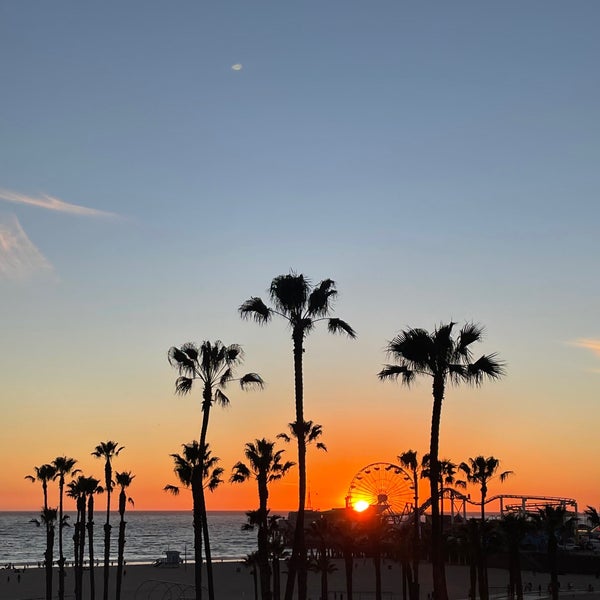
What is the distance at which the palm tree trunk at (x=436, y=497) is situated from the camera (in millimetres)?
31859

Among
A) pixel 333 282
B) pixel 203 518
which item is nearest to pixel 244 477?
pixel 203 518

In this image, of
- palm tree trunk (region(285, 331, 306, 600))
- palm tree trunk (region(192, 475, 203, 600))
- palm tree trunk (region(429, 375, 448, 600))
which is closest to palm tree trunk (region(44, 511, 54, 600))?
palm tree trunk (region(192, 475, 203, 600))

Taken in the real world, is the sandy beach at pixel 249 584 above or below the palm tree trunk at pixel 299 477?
below

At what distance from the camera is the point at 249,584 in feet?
338

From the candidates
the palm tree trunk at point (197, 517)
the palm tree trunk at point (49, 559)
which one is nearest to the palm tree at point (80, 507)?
the palm tree trunk at point (49, 559)

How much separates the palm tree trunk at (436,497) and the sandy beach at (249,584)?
45206 millimetres

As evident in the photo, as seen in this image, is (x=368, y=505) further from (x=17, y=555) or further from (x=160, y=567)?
(x=17, y=555)

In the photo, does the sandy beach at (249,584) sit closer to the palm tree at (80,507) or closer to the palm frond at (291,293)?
the palm tree at (80,507)

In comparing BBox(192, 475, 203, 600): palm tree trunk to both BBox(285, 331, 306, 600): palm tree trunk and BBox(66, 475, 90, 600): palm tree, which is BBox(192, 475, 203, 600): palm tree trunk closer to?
BBox(285, 331, 306, 600): palm tree trunk

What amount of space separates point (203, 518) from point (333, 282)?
16.6m

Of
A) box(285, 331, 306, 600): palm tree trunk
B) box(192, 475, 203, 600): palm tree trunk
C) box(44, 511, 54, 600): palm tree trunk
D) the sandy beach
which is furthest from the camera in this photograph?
the sandy beach

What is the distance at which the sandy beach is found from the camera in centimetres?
8406

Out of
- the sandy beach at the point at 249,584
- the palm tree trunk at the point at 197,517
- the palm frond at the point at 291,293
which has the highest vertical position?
the palm frond at the point at 291,293

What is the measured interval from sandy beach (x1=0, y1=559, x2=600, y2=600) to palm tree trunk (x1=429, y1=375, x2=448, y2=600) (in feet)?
148
